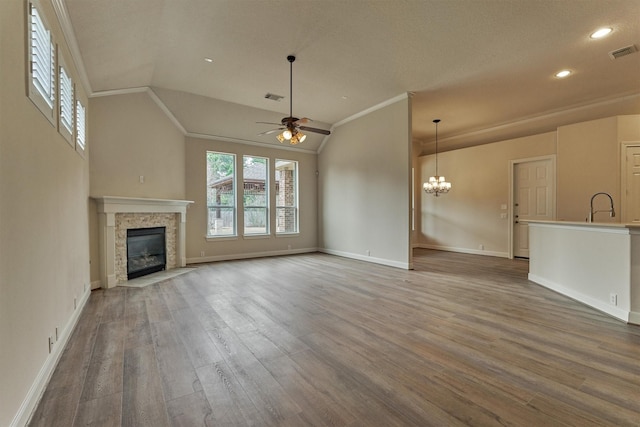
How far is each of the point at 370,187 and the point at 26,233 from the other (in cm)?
581

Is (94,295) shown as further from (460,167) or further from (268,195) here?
(460,167)

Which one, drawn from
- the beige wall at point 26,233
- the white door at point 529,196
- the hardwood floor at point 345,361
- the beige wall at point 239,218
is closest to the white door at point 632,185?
the white door at point 529,196

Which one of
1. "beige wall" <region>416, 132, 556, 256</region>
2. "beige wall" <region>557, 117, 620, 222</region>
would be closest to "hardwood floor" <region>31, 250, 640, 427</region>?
"beige wall" <region>557, 117, 620, 222</region>

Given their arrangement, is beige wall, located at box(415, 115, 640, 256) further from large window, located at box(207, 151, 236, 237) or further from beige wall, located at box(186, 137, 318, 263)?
large window, located at box(207, 151, 236, 237)

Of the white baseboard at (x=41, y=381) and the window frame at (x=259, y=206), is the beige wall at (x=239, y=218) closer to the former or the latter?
the window frame at (x=259, y=206)

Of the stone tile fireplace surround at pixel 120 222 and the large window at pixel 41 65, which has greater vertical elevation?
the large window at pixel 41 65

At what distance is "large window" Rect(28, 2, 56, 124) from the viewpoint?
1.97 meters

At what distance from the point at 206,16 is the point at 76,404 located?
394cm

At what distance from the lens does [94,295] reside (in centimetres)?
423

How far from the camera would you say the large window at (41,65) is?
1973mm

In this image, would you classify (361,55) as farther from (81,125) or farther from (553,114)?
(553,114)

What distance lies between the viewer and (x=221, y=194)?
7207 millimetres

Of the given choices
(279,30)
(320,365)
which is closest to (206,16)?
(279,30)

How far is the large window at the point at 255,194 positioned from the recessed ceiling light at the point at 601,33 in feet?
21.8
